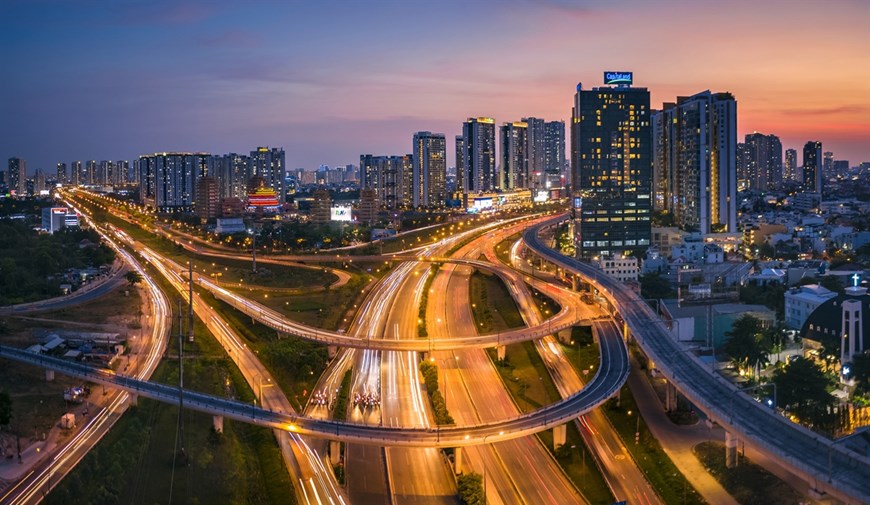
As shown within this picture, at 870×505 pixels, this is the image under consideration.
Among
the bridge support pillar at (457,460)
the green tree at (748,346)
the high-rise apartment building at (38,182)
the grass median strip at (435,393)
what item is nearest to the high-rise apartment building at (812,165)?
the green tree at (748,346)

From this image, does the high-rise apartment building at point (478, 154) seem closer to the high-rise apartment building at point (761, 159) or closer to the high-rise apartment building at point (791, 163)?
the high-rise apartment building at point (761, 159)

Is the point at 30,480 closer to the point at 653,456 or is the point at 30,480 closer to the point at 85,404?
the point at 85,404

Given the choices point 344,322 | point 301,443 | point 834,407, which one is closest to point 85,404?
point 301,443

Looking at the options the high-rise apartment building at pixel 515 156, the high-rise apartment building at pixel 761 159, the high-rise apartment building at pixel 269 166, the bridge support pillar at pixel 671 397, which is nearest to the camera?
the bridge support pillar at pixel 671 397

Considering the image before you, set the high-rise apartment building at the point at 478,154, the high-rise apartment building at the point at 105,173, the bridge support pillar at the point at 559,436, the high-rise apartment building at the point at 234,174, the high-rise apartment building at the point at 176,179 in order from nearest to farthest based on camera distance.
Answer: the bridge support pillar at the point at 559,436, the high-rise apartment building at the point at 176,179, the high-rise apartment building at the point at 478,154, the high-rise apartment building at the point at 234,174, the high-rise apartment building at the point at 105,173

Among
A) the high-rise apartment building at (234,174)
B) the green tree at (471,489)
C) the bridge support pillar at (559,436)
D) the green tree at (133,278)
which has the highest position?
the high-rise apartment building at (234,174)

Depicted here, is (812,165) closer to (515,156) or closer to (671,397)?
(515,156)

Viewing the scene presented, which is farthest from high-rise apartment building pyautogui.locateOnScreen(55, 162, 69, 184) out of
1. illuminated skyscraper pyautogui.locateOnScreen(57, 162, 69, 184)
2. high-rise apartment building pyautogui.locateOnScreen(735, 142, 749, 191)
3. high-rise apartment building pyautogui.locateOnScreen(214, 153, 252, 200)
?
high-rise apartment building pyautogui.locateOnScreen(735, 142, 749, 191)
